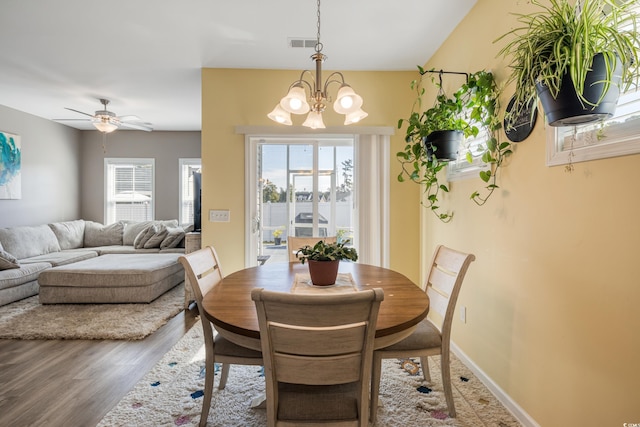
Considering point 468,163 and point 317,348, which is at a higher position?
point 468,163

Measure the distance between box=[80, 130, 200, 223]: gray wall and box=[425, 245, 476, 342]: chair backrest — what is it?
5.38 metres

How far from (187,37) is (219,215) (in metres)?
1.65

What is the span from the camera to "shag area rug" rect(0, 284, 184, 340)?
2.88 metres

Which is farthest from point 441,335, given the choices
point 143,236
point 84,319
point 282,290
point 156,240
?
point 143,236

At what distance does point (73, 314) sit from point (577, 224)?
4313mm

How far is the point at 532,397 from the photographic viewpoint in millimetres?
1688

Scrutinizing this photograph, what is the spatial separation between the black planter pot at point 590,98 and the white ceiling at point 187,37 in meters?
1.56

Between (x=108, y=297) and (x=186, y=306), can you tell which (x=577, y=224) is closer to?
(x=186, y=306)

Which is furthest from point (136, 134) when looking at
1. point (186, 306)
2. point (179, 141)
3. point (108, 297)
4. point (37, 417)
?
point (37, 417)

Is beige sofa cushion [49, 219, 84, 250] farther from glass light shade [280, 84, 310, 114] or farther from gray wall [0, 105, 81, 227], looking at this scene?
glass light shade [280, 84, 310, 114]

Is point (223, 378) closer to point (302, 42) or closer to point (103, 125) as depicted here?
point (302, 42)

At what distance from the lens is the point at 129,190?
245 inches

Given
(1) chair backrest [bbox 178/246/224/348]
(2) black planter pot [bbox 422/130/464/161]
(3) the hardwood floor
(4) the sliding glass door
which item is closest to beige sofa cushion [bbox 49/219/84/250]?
(3) the hardwood floor

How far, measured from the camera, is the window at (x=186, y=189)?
6.17m
